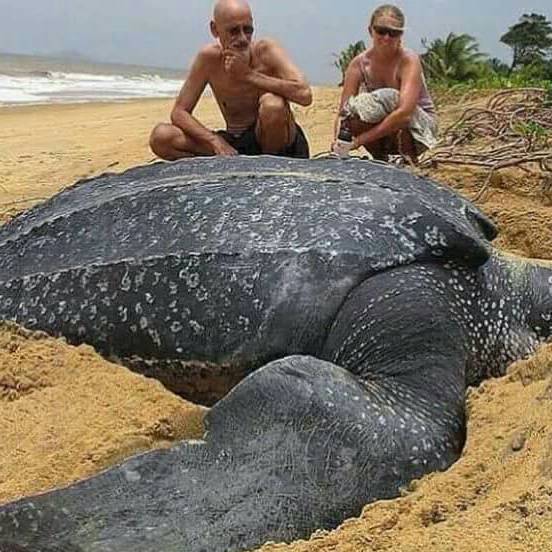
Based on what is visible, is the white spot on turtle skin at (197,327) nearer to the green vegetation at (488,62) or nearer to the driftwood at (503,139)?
the driftwood at (503,139)

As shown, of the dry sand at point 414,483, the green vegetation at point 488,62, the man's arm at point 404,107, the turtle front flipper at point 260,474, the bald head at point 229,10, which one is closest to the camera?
the dry sand at point 414,483

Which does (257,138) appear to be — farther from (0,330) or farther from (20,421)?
(20,421)

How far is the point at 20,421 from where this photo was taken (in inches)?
78.6

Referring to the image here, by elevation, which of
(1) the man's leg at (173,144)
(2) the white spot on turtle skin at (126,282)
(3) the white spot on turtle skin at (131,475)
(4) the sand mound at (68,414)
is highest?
(1) the man's leg at (173,144)

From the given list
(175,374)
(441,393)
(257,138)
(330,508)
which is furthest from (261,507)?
(257,138)

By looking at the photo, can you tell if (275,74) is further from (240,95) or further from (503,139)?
(503,139)

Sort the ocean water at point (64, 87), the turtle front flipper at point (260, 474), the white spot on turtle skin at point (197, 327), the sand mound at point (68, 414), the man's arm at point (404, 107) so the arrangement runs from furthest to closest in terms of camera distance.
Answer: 1. the ocean water at point (64, 87)
2. the man's arm at point (404, 107)
3. the white spot on turtle skin at point (197, 327)
4. the sand mound at point (68, 414)
5. the turtle front flipper at point (260, 474)

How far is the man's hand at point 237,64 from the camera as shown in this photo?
3.41 metres

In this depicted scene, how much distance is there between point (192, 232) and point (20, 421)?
540 millimetres

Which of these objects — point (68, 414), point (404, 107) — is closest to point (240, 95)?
point (404, 107)

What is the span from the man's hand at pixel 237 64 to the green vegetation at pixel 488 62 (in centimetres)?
528

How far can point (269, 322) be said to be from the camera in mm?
1970

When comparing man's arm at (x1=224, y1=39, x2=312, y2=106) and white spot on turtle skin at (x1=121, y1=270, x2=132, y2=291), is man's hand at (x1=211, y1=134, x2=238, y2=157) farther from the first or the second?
white spot on turtle skin at (x1=121, y1=270, x2=132, y2=291)

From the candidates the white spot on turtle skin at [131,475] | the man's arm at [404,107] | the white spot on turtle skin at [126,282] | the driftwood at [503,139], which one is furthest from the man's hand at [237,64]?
the white spot on turtle skin at [131,475]
